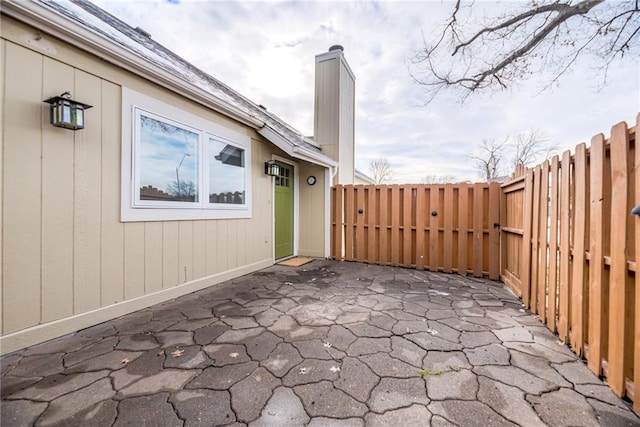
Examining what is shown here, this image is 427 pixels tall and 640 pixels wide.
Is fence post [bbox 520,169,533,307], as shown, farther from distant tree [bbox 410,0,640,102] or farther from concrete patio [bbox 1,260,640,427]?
distant tree [bbox 410,0,640,102]

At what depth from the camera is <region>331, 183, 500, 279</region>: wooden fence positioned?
476cm

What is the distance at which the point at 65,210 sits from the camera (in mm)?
2420

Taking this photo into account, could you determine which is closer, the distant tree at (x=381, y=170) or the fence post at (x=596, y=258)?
the fence post at (x=596, y=258)

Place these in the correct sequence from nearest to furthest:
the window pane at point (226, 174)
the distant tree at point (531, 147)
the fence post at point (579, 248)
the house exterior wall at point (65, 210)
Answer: the fence post at point (579, 248) < the house exterior wall at point (65, 210) < the window pane at point (226, 174) < the distant tree at point (531, 147)

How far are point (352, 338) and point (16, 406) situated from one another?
230cm

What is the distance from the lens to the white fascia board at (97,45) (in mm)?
2074

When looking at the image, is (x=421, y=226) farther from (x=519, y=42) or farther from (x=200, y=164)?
(x=519, y=42)

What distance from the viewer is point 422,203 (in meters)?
5.23

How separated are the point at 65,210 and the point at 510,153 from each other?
16715mm

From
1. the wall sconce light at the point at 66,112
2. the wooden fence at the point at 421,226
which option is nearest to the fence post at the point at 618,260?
the wooden fence at the point at 421,226

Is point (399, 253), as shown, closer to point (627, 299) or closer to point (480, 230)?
point (480, 230)

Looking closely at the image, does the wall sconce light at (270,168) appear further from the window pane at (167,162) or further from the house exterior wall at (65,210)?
the house exterior wall at (65,210)

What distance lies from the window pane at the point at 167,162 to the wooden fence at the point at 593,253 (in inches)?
171

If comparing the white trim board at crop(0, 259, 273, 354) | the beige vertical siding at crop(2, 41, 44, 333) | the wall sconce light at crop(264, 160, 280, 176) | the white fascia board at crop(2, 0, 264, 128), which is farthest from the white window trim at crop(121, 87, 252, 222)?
the white trim board at crop(0, 259, 273, 354)
